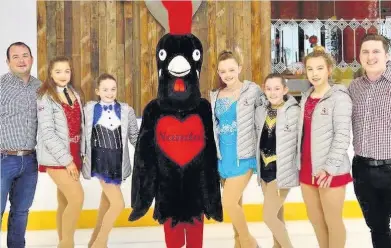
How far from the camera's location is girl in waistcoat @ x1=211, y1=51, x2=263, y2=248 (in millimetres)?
3102

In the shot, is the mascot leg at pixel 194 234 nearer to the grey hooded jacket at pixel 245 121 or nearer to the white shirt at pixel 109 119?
the grey hooded jacket at pixel 245 121

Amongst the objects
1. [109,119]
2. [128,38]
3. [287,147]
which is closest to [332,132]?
[287,147]

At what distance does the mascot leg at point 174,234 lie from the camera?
9.71ft

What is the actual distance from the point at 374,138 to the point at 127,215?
8.93ft

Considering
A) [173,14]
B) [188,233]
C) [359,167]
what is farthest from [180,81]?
[359,167]

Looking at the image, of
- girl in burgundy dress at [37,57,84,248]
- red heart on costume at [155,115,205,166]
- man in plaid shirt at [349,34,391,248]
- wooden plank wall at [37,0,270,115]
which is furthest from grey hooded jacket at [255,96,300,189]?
wooden plank wall at [37,0,270,115]

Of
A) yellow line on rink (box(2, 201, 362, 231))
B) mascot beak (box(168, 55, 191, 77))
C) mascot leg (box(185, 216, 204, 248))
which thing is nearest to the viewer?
mascot beak (box(168, 55, 191, 77))

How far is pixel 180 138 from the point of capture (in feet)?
9.59

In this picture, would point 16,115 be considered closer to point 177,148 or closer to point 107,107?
point 107,107

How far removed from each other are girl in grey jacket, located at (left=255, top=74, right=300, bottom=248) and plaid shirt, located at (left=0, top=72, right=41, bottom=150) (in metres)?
1.43

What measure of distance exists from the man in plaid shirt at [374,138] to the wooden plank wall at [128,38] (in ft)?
8.29

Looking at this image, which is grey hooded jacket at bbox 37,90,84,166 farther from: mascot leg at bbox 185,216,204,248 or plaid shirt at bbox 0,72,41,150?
mascot leg at bbox 185,216,204,248

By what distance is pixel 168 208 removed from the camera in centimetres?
289

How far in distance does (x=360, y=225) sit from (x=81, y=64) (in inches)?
121
